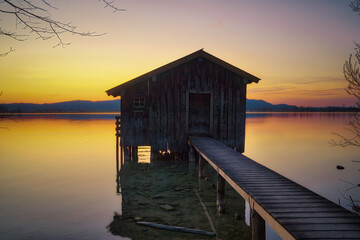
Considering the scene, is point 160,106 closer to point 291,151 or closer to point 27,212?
point 27,212

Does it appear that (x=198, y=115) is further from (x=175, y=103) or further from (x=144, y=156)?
(x=144, y=156)

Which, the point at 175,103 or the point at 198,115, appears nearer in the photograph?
the point at 175,103

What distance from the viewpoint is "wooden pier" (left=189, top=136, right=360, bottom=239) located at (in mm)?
3766

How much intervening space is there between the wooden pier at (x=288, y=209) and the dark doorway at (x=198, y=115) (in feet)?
22.1

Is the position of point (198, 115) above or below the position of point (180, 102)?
below

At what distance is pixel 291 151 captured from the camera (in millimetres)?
27562

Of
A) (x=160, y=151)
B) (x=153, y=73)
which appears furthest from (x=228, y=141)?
(x=153, y=73)

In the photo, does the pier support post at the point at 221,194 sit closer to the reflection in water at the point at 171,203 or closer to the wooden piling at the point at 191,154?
the reflection in water at the point at 171,203

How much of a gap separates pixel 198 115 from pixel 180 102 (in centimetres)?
139

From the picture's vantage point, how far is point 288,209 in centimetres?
453

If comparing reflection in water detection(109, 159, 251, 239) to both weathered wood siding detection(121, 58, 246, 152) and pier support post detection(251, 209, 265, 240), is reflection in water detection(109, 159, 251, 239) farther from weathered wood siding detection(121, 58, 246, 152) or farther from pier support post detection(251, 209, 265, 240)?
pier support post detection(251, 209, 265, 240)

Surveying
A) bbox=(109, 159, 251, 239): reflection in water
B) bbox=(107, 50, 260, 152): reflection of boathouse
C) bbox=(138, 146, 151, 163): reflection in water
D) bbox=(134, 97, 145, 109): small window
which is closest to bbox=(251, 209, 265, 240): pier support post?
bbox=(109, 159, 251, 239): reflection in water

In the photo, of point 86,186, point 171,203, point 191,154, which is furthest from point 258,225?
point 86,186

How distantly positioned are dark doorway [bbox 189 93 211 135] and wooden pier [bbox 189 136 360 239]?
22.1 feet
